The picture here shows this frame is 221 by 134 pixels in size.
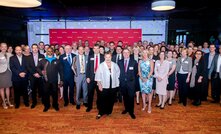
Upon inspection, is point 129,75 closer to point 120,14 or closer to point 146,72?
point 146,72

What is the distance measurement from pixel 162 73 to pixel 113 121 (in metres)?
1.74

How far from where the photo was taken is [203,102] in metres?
5.30

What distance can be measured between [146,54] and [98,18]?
6883 millimetres

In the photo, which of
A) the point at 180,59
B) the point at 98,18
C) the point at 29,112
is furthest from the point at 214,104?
the point at 98,18

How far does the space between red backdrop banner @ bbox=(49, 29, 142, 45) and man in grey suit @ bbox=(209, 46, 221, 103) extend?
19.8 feet

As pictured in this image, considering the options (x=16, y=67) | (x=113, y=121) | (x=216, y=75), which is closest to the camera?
(x=113, y=121)

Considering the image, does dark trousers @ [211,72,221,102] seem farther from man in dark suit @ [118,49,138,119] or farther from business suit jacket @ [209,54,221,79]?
man in dark suit @ [118,49,138,119]

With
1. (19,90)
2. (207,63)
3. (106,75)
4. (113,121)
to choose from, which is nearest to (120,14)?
(207,63)

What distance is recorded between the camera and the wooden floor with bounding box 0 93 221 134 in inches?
141

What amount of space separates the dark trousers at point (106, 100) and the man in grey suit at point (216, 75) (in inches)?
125

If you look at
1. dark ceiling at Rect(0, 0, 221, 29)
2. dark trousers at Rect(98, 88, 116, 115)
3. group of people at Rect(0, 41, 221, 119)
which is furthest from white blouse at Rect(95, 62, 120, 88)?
dark ceiling at Rect(0, 0, 221, 29)

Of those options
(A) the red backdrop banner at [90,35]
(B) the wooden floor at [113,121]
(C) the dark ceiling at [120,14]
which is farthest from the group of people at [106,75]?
(A) the red backdrop banner at [90,35]

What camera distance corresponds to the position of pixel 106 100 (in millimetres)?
4152

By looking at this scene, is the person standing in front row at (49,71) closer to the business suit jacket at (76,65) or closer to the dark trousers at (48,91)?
the dark trousers at (48,91)
